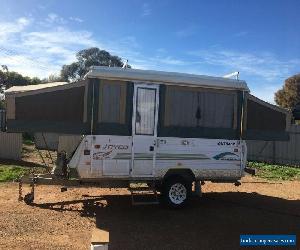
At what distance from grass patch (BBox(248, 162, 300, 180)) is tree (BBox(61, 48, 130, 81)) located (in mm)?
51995

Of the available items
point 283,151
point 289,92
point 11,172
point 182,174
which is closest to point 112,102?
point 182,174

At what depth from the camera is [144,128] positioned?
35.5 feet

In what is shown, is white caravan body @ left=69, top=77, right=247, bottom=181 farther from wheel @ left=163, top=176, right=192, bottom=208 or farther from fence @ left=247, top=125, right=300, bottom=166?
fence @ left=247, top=125, right=300, bottom=166

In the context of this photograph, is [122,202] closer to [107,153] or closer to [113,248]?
[107,153]

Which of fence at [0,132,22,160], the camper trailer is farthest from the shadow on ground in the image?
fence at [0,132,22,160]

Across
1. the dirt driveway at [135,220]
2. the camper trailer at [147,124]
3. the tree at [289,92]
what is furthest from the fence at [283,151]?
the tree at [289,92]

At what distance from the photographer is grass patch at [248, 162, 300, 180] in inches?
703

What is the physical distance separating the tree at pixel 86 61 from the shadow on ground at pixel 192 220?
59608 millimetres

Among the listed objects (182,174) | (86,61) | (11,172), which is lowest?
(11,172)

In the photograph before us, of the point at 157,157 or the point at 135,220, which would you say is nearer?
the point at 135,220

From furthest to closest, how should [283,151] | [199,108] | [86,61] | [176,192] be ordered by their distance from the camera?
[86,61] < [283,151] < [199,108] < [176,192]

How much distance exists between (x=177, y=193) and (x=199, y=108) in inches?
83.9

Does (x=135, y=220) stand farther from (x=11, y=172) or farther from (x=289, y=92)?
(x=289, y=92)

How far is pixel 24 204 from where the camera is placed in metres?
10.9
